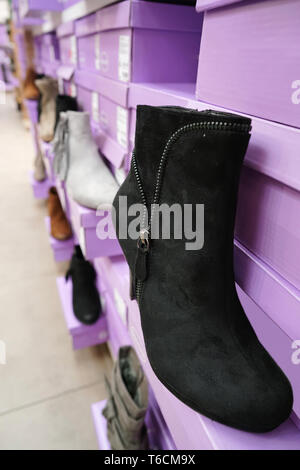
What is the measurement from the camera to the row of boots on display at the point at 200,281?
11.6 inches

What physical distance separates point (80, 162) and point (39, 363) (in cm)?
71

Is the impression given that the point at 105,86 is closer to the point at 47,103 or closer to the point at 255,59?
the point at 255,59

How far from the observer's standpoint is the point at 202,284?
0.34 m

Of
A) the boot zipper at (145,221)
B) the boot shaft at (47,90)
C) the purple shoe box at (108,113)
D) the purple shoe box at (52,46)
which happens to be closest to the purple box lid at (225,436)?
the boot zipper at (145,221)

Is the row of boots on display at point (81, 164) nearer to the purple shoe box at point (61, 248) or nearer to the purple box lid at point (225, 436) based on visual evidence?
the purple box lid at point (225, 436)

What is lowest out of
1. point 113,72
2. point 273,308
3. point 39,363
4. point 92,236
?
point 39,363

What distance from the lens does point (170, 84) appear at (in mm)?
614

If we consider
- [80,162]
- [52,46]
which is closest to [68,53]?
[52,46]

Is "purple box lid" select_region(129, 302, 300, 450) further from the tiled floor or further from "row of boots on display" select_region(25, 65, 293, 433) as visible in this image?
the tiled floor

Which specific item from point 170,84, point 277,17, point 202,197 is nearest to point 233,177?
point 202,197

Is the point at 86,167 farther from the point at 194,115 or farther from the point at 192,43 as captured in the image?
the point at 194,115

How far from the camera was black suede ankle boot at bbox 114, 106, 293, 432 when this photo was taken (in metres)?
0.29

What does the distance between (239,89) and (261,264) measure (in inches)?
7.3
